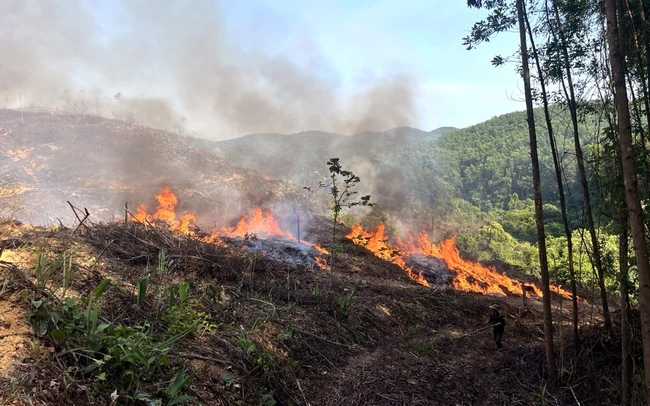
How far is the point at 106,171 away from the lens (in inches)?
1196

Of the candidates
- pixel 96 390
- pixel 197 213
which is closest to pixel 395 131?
pixel 197 213

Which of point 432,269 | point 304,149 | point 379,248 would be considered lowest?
point 432,269

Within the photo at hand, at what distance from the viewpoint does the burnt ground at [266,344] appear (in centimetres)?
341

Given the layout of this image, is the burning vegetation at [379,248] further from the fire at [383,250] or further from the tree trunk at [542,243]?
the tree trunk at [542,243]

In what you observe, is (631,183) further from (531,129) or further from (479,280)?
(479,280)

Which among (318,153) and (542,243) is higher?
(318,153)

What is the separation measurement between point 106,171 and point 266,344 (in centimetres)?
3084

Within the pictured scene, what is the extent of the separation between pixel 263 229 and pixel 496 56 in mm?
19127

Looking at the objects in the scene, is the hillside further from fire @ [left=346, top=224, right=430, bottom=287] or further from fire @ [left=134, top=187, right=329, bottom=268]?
fire @ [left=346, top=224, right=430, bottom=287]

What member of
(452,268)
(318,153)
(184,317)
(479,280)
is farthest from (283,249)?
(318,153)

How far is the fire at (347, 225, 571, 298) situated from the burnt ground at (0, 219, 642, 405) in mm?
5892

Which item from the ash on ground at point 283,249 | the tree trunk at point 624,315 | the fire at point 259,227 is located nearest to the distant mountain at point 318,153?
the fire at point 259,227

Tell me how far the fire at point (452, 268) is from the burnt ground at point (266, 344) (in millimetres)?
5892

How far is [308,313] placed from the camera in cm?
791
